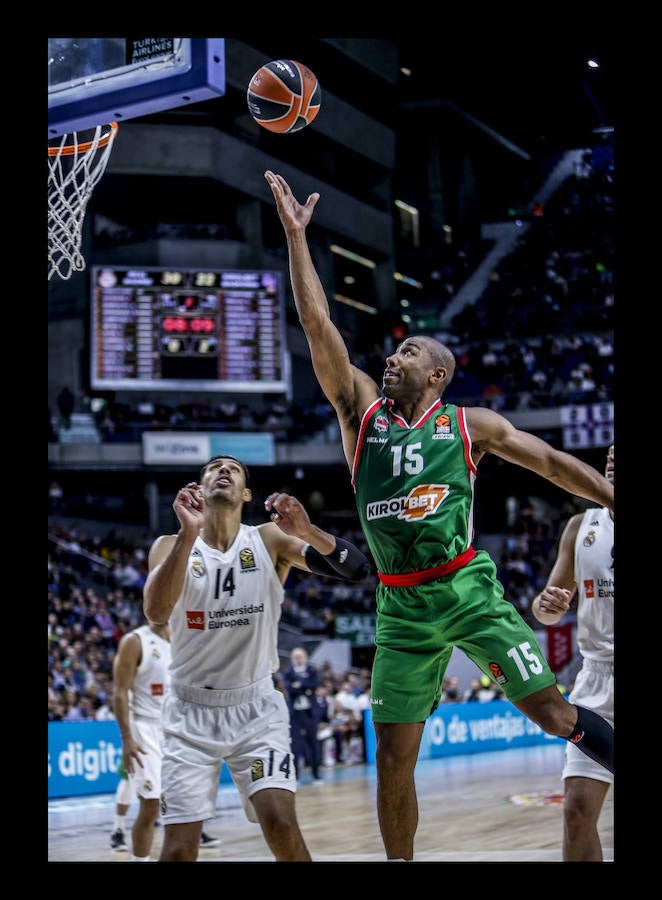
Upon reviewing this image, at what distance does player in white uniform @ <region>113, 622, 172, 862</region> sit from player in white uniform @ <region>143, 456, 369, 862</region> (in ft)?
7.77

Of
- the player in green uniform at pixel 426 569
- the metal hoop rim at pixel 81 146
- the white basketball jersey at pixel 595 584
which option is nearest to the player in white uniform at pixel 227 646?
the player in green uniform at pixel 426 569

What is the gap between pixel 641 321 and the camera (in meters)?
4.15

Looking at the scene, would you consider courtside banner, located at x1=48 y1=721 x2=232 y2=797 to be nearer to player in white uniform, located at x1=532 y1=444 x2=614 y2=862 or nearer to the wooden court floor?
the wooden court floor

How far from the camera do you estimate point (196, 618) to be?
5184mm

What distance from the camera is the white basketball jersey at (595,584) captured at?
5.69 meters

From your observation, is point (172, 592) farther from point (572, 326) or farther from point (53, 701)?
point (572, 326)

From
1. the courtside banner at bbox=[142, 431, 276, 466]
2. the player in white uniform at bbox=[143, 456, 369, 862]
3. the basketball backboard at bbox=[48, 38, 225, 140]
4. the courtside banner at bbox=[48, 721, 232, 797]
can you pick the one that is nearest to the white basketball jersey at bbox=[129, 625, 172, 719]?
the player in white uniform at bbox=[143, 456, 369, 862]

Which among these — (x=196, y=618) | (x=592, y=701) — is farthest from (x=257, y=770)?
(x=592, y=701)

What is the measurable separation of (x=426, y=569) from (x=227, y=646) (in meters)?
1.04

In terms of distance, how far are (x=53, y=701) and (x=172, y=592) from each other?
37.0 ft

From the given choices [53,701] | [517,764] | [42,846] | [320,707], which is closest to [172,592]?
[42,846]

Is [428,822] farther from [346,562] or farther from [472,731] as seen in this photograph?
[472,731]

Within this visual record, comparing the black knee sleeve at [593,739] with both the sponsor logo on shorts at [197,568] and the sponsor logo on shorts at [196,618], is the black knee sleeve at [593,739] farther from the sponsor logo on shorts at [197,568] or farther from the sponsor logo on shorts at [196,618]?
the sponsor logo on shorts at [197,568]

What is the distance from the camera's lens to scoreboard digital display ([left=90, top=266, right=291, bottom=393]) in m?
23.2
